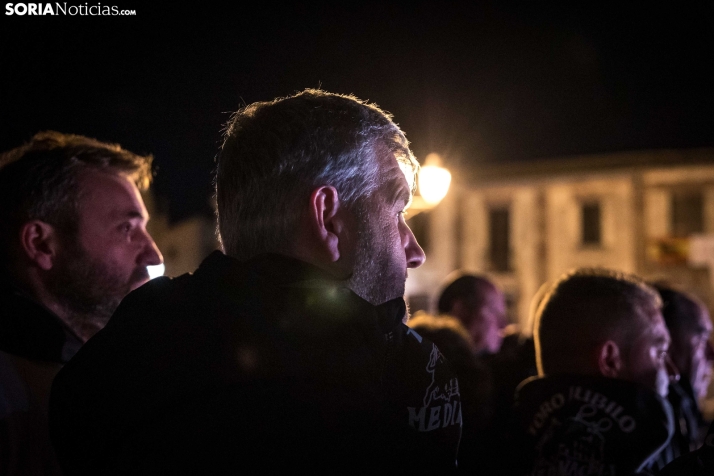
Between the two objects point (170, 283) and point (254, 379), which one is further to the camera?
point (170, 283)

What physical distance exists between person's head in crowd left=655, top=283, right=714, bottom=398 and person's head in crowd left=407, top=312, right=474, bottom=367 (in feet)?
5.96

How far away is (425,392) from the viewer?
4.30 ft

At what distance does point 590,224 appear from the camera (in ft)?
99.3

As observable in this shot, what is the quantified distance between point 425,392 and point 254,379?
0.40 metres

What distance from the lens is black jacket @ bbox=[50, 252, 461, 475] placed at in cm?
104

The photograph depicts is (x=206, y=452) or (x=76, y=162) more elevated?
(x=76, y=162)

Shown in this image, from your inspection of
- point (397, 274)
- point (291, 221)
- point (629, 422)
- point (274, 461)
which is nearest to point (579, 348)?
point (629, 422)

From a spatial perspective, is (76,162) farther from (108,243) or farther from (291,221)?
(291,221)

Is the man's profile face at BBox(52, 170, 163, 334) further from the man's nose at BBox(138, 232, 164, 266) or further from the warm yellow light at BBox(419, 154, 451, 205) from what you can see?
the warm yellow light at BBox(419, 154, 451, 205)

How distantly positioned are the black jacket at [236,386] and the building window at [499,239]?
102 feet

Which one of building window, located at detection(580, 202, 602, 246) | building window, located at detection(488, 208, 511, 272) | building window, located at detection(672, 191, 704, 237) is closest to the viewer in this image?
building window, located at detection(672, 191, 704, 237)

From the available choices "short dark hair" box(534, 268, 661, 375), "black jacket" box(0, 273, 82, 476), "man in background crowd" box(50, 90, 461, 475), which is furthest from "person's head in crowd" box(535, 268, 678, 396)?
"black jacket" box(0, 273, 82, 476)

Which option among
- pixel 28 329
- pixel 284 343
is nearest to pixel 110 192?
pixel 28 329
